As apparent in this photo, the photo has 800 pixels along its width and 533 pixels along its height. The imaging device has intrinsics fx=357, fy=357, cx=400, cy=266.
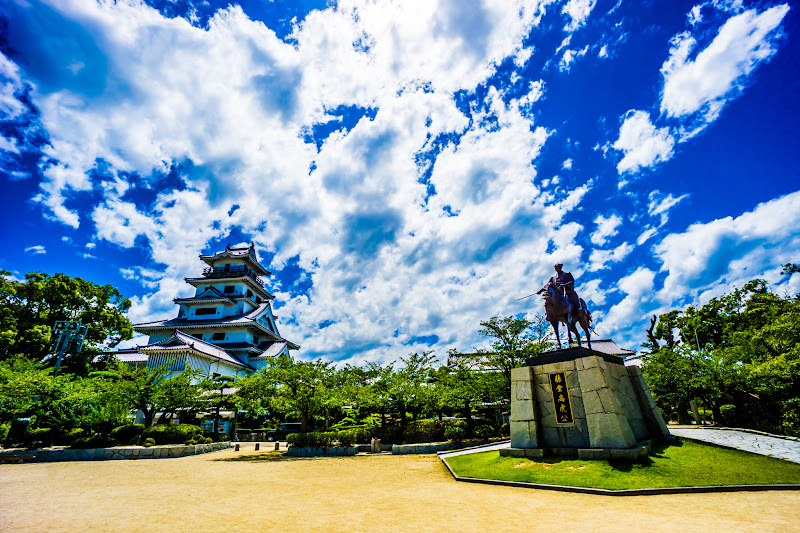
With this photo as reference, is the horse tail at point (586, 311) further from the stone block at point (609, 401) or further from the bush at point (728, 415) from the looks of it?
the bush at point (728, 415)

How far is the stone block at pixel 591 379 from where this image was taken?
11.4 metres

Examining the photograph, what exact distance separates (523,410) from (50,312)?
3998 centimetres

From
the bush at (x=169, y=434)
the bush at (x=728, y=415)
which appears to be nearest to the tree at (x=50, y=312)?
the bush at (x=169, y=434)

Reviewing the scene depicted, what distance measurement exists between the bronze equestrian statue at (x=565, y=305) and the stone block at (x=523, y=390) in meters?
2.14

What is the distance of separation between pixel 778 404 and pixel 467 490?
1891 cm

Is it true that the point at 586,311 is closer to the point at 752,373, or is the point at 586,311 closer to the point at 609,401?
the point at 609,401

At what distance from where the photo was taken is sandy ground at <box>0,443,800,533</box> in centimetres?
633

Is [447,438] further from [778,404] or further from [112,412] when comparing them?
[112,412]

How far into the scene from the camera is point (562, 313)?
13.7m

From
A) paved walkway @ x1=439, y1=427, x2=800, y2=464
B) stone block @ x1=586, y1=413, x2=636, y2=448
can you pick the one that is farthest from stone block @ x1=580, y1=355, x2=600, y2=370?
paved walkway @ x1=439, y1=427, x2=800, y2=464

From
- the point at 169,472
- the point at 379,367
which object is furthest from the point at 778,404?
the point at 169,472

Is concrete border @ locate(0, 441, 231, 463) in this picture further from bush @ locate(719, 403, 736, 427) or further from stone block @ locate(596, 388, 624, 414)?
bush @ locate(719, 403, 736, 427)

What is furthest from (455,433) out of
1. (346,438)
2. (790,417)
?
(790,417)

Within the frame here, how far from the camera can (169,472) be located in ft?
46.1
